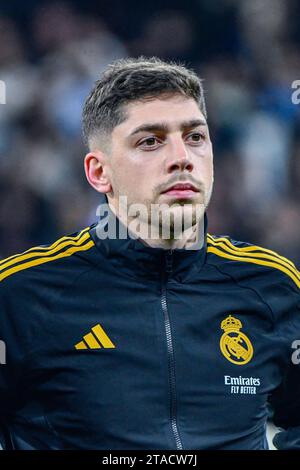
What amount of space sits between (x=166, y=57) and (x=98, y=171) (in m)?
3.02

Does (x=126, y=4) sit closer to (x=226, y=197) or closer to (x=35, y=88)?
(x=35, y=88)

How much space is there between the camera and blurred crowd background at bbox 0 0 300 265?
4789 mm

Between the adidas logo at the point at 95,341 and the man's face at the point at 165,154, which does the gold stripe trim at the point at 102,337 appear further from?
the man's face at the point at 165,154

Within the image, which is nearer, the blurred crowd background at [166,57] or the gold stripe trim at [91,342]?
the gold stripe trim at [91,342]

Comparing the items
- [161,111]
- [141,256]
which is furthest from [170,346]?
[161,111]

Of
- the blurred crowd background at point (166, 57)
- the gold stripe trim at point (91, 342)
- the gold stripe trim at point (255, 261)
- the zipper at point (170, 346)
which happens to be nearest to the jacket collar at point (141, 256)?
the zipper at point (170, 346)

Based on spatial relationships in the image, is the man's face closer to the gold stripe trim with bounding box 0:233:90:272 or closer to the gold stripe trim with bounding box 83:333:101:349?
the gold stripe trim with bounding box 0:233:90:272

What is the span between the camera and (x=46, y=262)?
2328mm

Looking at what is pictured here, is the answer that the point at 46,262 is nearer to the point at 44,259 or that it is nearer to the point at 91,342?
the point at 44,259

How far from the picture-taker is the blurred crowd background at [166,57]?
479 centimetres

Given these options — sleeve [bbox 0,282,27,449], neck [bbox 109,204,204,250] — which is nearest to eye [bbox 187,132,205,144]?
neck [bbox 109,204,204,250]

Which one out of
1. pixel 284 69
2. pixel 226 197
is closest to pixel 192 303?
pixel 226 197

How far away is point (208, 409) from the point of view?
7.27 feet

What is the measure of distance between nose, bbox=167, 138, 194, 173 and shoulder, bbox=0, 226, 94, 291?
0.33 m
